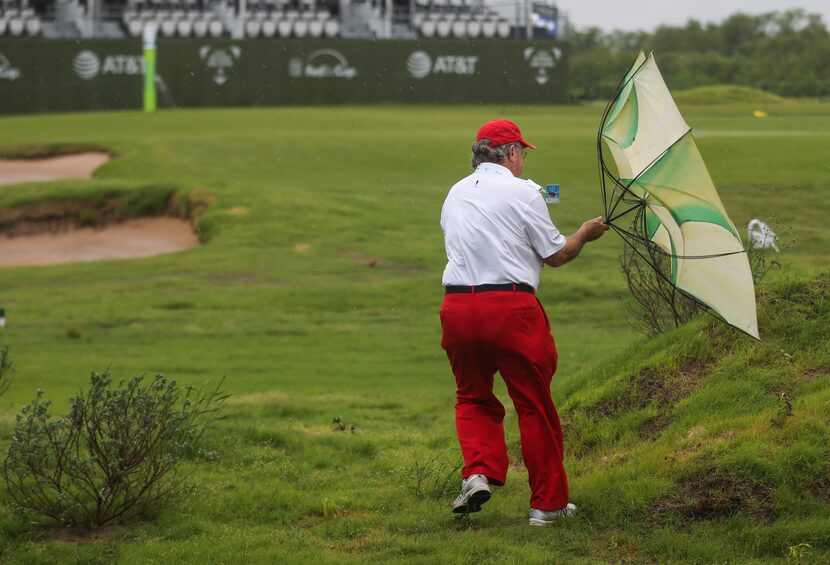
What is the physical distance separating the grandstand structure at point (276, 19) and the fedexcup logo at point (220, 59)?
465 cm

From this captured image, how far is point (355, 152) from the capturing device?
33.6 m

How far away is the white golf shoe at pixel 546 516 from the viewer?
5828 millimetres

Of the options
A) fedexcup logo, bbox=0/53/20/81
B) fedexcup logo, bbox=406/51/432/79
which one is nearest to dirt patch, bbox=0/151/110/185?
fedexcup logo, bbox=0/53/20/81

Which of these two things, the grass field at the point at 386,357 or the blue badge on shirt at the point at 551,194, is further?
the blue badge on shirt at the point at 551,194

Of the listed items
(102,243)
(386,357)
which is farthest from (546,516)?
(102,243)

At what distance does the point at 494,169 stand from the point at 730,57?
244 feet

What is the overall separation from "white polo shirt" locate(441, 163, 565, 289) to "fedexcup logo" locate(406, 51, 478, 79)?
50997mm

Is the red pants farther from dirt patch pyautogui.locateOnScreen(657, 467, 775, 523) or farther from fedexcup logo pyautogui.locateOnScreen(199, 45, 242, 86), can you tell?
fedexcup logo pyautogui.locateOnScreen(199, 45, 242, 86)

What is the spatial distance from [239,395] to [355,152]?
2178 centimetres

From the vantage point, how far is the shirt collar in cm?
604

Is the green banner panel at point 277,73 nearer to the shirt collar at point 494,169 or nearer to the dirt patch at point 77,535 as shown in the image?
the dirt patch at point 77,535

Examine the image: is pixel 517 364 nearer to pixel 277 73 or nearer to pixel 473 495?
pixel 473 495

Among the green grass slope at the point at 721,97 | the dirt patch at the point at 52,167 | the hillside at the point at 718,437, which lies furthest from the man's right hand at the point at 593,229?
the green grass slope at the point at 721,97

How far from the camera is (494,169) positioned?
6059 millimetres
